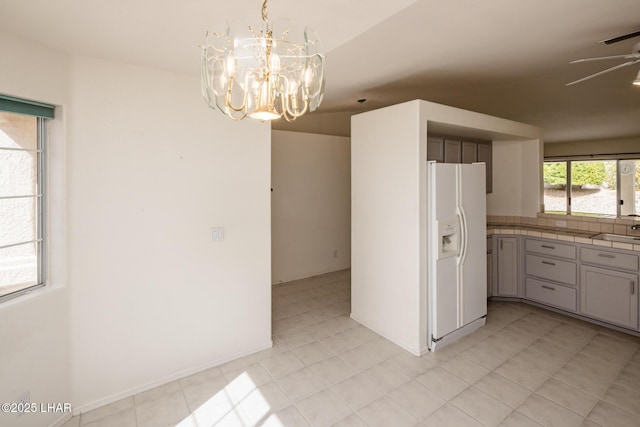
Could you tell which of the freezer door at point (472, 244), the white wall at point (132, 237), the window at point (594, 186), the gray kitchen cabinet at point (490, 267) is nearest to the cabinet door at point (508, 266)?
the gray kitchen cabinet at point (490, 267)

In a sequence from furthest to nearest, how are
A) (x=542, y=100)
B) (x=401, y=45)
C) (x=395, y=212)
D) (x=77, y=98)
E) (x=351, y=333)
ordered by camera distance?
(x=542, y=100), (x=351, y=333), (x=395, y=212), (x=401, y=45), (x=77, y=98)

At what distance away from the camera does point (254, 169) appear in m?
2.82

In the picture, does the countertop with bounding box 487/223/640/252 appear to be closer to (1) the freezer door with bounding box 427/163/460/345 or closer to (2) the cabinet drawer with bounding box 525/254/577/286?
(2) the cabinet drawer with bounding box 525/254/577/286

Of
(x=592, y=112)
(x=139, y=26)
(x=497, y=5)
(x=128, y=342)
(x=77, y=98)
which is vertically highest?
(x=592, y=112)

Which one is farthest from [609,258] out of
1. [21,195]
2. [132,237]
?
[21,195]

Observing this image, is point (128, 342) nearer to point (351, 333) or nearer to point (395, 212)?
point (351, 333)

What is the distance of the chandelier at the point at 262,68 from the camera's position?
1.14m

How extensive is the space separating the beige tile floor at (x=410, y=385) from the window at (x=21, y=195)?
1.03m

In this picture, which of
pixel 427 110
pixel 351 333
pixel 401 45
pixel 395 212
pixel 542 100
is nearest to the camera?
pixel 401 45

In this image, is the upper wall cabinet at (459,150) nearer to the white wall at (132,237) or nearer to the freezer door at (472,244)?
the freezer door at (472,244)

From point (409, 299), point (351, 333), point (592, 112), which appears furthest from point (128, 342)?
point (592, 112)

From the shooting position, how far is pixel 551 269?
144 inches

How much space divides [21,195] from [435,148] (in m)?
3.62

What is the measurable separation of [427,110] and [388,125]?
393mm
